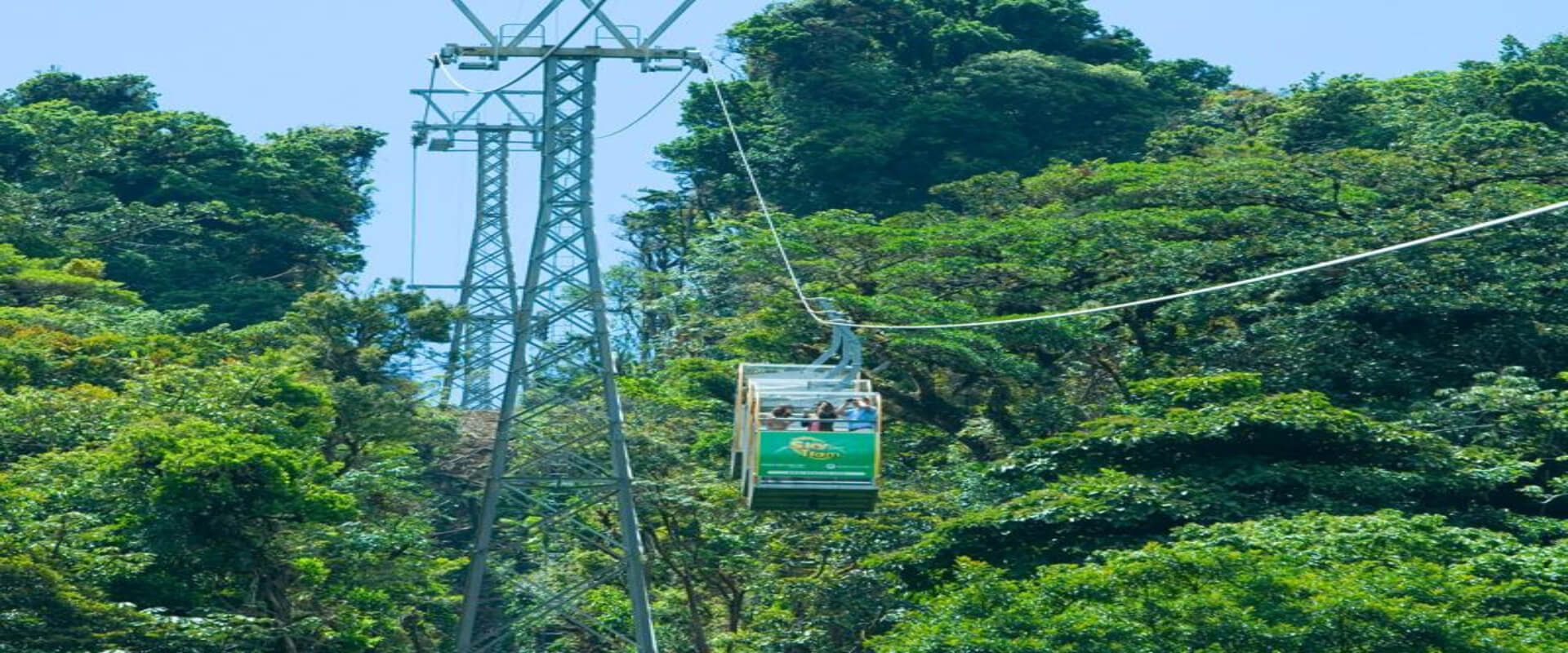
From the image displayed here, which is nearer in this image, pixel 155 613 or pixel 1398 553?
pixel 1398 553

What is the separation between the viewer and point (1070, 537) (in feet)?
112

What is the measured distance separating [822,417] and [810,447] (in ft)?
1.31

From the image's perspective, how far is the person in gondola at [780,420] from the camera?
2780 centimetres

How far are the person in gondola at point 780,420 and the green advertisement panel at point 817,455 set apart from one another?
0.07 metres

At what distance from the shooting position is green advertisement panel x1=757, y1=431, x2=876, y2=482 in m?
27.7

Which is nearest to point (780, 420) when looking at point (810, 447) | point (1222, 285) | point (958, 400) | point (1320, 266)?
point (810, 447)

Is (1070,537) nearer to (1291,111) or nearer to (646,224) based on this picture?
(1291,111)

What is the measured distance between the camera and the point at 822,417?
28094 mm

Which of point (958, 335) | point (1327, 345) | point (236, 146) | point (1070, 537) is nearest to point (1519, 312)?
point (1327, 345)

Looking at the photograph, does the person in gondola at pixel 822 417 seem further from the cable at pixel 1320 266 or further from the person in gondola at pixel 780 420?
the cable at pixel 1320 266

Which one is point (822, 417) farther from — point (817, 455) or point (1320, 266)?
point (1320, 266)

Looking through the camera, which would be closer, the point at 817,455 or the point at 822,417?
the point at 817,455

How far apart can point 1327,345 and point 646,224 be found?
34059 mm

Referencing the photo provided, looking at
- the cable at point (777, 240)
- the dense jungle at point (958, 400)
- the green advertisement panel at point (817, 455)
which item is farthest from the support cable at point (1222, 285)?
the dense jungle at point (958, 400)
